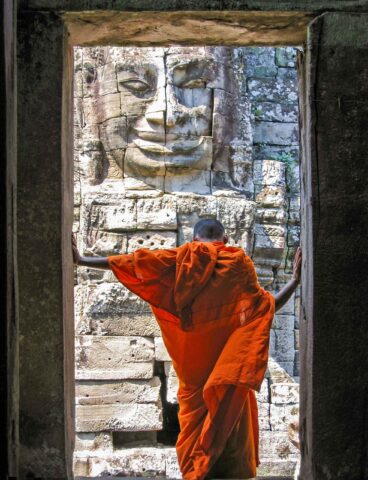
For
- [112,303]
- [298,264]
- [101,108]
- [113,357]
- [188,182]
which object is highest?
[101,108]

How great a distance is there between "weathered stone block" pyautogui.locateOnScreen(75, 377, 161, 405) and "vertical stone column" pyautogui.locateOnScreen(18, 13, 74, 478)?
553cm

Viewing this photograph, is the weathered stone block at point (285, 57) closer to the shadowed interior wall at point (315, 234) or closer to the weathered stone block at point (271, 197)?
the weathered stone block at point (271, 197)

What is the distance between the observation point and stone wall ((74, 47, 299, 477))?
10.5 meters

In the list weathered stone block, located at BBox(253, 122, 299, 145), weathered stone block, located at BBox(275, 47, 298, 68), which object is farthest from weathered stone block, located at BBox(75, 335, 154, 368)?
weathered stone block, located at BBox(275, 47, 298, 68)

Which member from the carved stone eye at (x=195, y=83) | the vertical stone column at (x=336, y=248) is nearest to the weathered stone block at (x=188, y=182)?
the carved stone eye at (x=195, y=83)

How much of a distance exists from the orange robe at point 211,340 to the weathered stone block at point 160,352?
12.5 feet

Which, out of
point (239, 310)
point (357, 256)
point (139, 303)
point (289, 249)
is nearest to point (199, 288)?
point (239, 310)

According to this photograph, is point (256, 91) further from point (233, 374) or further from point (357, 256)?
point (357, 256)

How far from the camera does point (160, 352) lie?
34.9 ft

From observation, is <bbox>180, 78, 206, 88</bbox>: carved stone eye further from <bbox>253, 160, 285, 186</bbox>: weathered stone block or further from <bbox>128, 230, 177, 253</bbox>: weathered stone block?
<bbox>128, 230, 177, 253</bbox>: weathered stone block

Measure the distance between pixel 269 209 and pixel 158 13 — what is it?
6486 millimetres

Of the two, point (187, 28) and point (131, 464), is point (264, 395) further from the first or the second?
point (187, 28)

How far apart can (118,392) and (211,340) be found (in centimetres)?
404

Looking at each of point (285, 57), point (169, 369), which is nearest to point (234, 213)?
point (169, 369)
